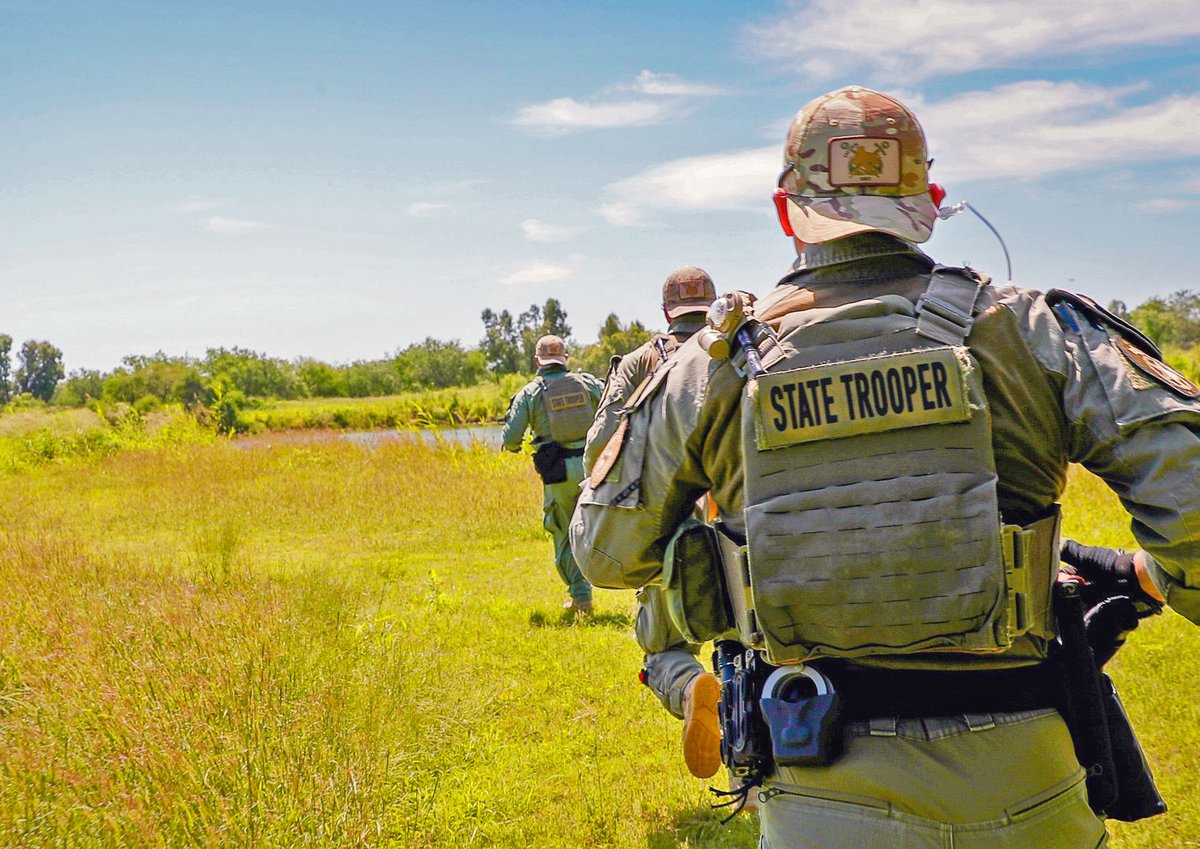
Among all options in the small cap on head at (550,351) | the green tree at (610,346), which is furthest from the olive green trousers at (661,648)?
the green tree at (610,346)

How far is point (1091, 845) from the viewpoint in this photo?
67.2 inches

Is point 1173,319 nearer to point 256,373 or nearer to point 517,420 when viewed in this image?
point 517,420

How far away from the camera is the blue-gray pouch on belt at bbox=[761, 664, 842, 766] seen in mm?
1688

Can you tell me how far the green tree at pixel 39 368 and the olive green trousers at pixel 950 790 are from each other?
101435 millimetres

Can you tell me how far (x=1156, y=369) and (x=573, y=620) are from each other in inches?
232

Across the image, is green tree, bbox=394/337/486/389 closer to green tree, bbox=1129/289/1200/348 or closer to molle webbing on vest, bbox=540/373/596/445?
green tree, bbox=1129/289/1200/348

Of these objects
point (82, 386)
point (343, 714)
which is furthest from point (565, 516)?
point (82, 386)

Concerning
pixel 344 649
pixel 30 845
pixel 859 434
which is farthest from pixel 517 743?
pixel 859 434

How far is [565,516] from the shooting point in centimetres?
750

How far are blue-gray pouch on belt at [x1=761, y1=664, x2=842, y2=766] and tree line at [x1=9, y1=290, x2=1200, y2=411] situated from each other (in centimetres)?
3467

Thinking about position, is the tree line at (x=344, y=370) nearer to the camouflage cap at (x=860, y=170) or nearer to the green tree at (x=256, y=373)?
the green tree at (x=256, y=373)

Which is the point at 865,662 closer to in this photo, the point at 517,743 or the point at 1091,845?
the point at 1091,845

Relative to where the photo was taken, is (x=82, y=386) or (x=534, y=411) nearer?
(x=534, y=411)

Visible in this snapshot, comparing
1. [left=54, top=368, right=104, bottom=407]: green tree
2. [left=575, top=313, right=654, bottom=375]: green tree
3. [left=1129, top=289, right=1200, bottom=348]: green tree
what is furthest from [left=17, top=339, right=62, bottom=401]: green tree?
[left=1129, top=289, right=1200, bottom=348]: green tree
